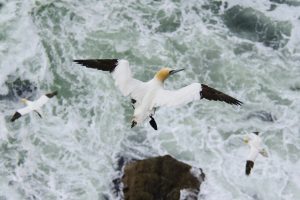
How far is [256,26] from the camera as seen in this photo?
14.9m

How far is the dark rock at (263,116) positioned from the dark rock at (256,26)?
2460 millimetres

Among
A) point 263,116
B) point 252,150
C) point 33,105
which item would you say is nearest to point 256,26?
point 263,116

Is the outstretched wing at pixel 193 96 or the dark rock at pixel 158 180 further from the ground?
the outstretched wing at pixel 193 96

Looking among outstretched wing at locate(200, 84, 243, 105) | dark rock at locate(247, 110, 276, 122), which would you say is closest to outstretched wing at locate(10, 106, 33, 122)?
outstretched wing at locate(200, 84, 243, 105)

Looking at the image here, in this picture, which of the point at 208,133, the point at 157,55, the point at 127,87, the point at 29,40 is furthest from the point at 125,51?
the point at 127,87

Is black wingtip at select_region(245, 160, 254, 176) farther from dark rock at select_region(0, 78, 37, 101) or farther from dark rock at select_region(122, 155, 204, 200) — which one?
dark rock at select_region(0, 78, 37, 101)

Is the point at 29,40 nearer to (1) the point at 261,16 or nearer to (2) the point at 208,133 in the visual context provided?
(2) the point at 208,133

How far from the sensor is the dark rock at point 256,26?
14.5 meters

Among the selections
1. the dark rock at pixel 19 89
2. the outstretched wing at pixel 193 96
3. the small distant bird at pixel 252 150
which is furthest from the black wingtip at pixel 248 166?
the dark rock at pixel 19 89

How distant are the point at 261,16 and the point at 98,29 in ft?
13.7

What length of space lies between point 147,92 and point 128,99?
349 centimetres

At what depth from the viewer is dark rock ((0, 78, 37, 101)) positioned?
12.4 metres

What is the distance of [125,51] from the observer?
13.7 m

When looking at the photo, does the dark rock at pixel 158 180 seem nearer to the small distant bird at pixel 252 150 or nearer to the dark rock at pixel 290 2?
the small distant bird at pixel 252 150
